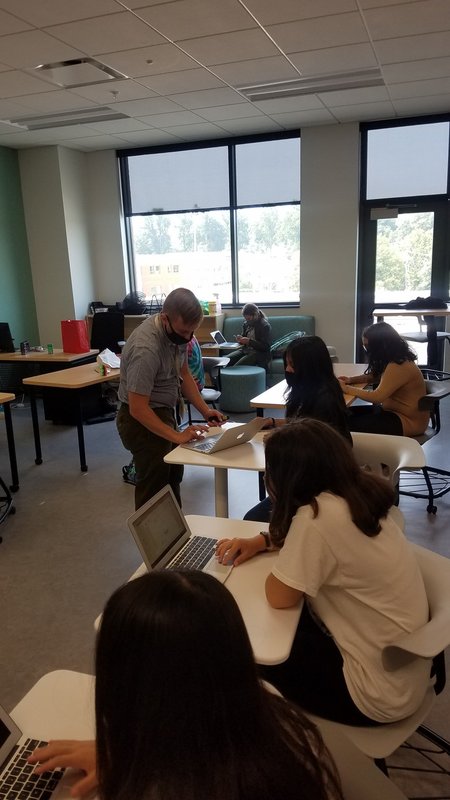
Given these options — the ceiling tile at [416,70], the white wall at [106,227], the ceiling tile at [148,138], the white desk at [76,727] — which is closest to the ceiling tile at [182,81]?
the ceiling tile at [416,70]

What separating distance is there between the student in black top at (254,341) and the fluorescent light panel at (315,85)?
6.92ft

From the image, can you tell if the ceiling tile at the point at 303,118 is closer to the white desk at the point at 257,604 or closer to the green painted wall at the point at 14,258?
the green painted wall at the point at 14,258

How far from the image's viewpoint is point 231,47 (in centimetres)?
396

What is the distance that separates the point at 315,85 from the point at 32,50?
2.46 metres

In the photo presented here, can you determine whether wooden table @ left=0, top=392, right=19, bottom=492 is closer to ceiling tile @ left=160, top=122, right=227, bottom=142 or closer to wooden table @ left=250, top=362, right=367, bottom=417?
wooden table @ left=250, top=362, right=367, bottom=417

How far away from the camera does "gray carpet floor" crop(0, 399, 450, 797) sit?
7.27 feet

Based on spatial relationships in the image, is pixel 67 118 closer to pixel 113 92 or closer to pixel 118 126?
pixel 118 126

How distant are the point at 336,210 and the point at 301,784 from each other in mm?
6738

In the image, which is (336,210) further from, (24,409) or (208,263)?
(24,409)

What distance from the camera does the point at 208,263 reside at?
7441 millimetres

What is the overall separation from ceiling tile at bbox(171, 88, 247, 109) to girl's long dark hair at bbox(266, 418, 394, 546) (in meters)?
4.60

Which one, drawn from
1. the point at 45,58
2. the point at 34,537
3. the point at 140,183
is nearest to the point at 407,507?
the point at 34,537

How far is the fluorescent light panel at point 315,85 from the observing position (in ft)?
15.4

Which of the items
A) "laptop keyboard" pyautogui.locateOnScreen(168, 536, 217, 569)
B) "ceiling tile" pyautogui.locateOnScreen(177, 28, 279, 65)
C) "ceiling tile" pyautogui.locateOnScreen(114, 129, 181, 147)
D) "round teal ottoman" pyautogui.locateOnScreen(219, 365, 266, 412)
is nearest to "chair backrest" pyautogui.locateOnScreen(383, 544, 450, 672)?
"laptop keyboard" pyautogui.locateOnScreen(168, 536, 217, 569)
